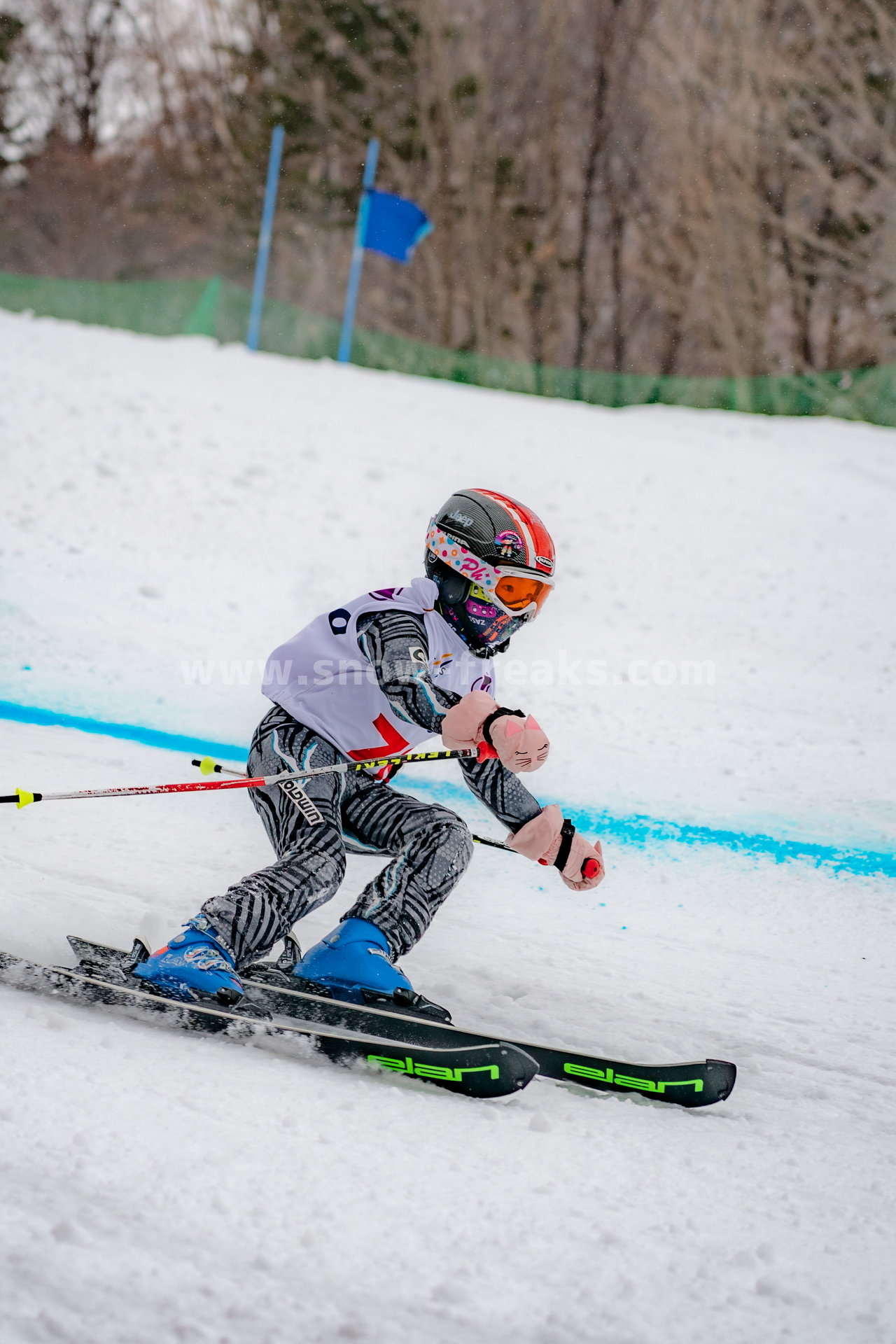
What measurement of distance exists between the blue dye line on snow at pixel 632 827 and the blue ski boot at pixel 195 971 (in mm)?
2352

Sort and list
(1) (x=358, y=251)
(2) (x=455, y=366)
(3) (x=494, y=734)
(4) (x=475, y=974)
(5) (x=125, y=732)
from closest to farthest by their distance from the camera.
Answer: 1. (3) (x=494, y=734)
2. (4) (x=475, y=974)
3. (5) (x=125, y=732)
4. (1) (x=358, y=251)
5. (2) (x=455, y=366)

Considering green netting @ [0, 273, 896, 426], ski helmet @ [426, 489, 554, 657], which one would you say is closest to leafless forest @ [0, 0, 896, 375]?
green netting @ [0, 273, 896, 426]

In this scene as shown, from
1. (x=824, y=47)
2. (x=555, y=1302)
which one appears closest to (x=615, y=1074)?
(x=555, y=1302)

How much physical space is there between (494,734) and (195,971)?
0.84m

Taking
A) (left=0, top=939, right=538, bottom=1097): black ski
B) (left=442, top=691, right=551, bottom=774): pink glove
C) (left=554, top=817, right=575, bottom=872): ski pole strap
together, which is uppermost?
(left=442, top=691, right=551, bottom=774): pink glove

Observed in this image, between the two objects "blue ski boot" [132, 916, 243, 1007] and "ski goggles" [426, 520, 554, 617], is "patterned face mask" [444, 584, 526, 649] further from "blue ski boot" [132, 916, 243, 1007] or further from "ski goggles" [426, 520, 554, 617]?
"blue ski boot" [132, 916, 243, 1007]

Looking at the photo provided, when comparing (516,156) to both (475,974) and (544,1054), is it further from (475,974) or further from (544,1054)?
(544,1054)

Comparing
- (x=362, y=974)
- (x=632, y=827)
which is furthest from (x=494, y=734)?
(x=632, y=827)

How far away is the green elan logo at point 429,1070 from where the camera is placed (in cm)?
235

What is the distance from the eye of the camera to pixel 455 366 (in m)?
14.9

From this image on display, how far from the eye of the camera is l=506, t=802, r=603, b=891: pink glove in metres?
2.62

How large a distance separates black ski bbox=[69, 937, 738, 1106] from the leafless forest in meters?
A: 20.8

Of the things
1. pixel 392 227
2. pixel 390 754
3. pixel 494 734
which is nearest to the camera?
Result: pixel 494 734

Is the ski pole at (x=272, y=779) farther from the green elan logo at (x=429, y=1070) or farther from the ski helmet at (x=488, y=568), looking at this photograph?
the green elan logo at (x=429, y=1070)
